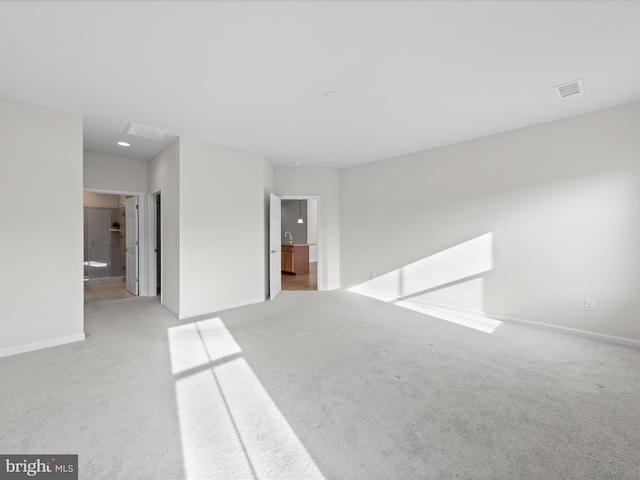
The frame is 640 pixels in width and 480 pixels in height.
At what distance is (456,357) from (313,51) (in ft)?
10.0

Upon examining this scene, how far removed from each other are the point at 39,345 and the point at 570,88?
235 inches

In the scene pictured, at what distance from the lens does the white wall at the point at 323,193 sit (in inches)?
232

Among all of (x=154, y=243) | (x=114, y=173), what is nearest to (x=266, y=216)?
(x=154, y=243)

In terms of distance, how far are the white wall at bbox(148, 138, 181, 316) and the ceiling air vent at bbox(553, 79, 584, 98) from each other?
4519 millimetres

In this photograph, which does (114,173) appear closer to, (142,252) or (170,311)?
(142,252)

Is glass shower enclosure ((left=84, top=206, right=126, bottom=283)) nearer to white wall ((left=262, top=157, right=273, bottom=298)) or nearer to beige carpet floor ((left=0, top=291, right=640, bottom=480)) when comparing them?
white wall ((left=262, top=157, right=273, bottom=298))

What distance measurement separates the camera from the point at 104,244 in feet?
24.5

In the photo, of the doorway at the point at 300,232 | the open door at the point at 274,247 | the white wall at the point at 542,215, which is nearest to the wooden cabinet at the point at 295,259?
the doorway at the point at 300,232

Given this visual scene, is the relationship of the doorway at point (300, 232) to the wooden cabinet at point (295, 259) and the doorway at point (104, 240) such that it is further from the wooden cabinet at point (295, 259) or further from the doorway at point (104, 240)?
the doorway at point (104, 240)

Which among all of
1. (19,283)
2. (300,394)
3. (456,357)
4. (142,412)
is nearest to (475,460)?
(300,394)

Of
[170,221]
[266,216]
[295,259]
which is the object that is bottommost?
[295,259]

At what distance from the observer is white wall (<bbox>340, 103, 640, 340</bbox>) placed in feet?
10.2
